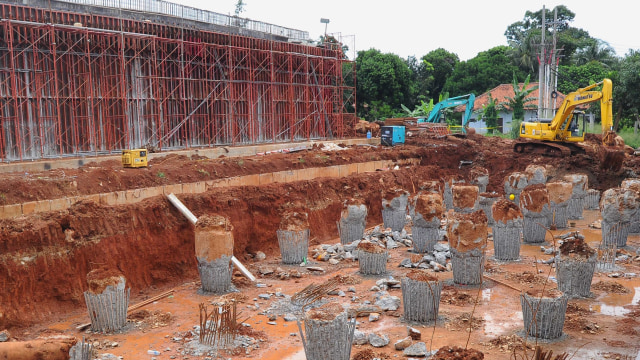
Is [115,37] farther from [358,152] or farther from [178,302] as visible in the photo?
[178,302]

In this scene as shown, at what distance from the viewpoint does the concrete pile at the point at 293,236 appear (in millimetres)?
12078

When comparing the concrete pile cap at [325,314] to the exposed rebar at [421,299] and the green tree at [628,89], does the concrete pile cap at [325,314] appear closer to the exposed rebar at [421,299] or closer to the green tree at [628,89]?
the exposed rebar at [421,299]

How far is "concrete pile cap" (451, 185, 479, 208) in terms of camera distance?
14.5 meters

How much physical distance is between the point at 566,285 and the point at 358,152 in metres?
13.7

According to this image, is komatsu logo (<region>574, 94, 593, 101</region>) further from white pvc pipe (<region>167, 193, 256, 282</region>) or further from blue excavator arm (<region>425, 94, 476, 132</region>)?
white pvc pipe (<region>167, 193, 256, 282</region>)

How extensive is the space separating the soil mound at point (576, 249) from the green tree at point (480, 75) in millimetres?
36207

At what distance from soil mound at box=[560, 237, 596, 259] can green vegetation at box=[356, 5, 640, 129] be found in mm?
24770

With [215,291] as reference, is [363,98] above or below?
above

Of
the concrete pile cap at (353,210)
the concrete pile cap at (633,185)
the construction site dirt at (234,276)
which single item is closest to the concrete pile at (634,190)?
the concrete pile cap at (633,185)

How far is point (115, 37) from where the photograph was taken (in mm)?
20250

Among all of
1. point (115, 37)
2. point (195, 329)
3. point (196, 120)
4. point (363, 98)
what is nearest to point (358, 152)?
point (196, 120)

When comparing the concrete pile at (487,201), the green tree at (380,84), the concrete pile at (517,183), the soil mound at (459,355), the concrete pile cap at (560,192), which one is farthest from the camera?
the green tree at (380,84)

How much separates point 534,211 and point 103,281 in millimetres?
10222

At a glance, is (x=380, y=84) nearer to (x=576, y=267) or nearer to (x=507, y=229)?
(x=507, y=229)
